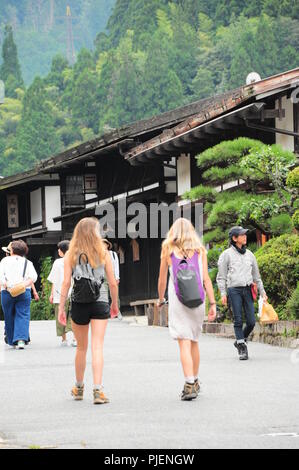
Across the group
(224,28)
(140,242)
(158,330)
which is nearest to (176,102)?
(224,28)

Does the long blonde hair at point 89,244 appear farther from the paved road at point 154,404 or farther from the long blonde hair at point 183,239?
the paved road at point 154,404

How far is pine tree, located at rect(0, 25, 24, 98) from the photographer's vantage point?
163 metres

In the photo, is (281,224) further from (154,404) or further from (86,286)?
(154,404)

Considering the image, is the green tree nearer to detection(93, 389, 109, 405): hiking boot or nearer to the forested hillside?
the forested hillside

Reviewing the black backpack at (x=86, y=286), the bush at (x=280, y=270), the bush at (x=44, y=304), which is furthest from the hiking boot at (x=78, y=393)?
the bush at (x=44, y=304)

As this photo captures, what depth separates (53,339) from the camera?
749 inches

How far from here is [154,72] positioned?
424ft

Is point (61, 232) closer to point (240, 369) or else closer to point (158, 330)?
point (158, 330)

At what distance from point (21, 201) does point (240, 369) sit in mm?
32204

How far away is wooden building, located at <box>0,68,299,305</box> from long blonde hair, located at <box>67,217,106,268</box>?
12.0 meters

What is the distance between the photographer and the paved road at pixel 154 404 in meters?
7.46

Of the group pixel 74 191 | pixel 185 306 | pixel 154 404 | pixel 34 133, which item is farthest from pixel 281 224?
pixel 34 133

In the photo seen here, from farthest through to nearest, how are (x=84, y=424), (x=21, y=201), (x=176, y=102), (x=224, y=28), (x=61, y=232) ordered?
(x=224, y=28), (x=176, y=102), (x=21, y=201), (x=61, y=232), (x=84, y=424)

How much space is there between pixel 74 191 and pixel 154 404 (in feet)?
97.2
